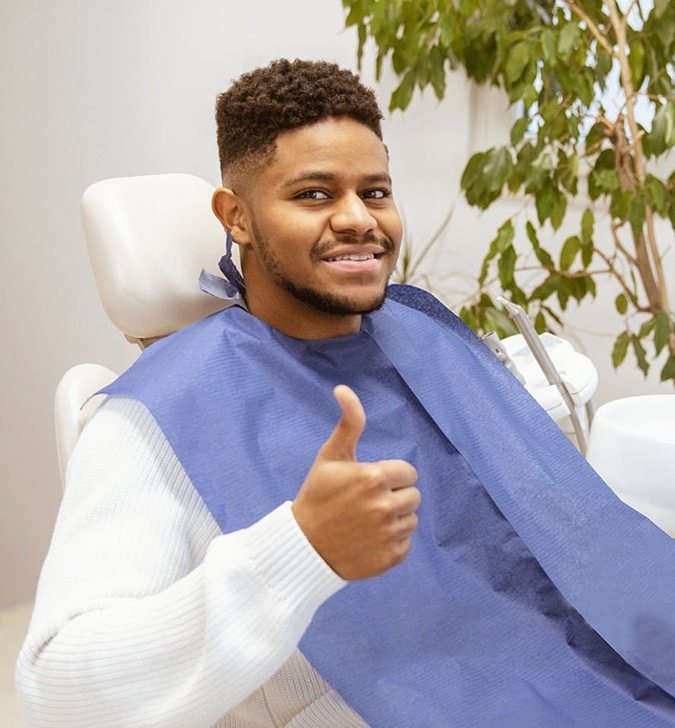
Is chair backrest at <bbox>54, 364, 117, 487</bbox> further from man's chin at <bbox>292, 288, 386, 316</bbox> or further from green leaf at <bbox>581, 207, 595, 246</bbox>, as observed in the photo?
green leaf at <bbox>581, 207, 595, 246</bbox>

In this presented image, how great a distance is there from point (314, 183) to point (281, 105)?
0.10m

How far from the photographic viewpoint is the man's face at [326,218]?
3.34 ft

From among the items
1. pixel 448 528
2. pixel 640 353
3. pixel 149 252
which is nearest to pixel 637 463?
pixel 448 528

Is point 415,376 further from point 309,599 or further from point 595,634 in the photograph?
point 309,599

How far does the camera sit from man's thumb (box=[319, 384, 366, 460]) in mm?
686

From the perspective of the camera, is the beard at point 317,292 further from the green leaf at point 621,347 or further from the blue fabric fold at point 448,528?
the green leaf at point 621,347

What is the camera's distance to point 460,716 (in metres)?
0.90

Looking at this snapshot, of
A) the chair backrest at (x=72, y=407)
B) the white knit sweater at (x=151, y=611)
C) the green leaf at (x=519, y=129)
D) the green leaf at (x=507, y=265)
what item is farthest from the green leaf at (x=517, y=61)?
the white knit sweater at (x=151, y=611)

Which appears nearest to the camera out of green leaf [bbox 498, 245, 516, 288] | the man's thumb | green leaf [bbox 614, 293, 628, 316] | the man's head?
the man's thumb

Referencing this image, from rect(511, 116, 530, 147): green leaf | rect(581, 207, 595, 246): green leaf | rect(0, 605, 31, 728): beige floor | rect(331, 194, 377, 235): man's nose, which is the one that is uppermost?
rect(331, 194, 377, 235): man's nose

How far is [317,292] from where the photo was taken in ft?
3.39

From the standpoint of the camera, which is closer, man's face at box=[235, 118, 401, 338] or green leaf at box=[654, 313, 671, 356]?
man's face at box=[235, 118, 401, 338]

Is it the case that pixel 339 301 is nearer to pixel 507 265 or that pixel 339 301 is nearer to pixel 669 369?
pixel 507 265

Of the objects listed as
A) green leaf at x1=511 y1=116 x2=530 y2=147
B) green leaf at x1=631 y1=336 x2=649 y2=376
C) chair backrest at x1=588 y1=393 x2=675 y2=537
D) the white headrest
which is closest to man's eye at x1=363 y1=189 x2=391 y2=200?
the white headrest
